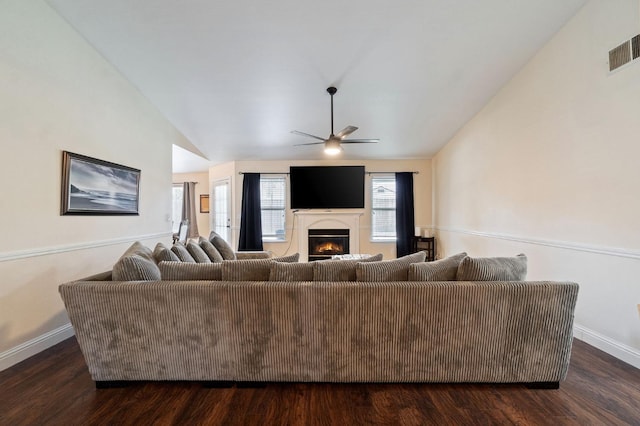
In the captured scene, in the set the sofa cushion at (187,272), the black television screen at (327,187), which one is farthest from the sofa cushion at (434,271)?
the black television screen at (327,187)

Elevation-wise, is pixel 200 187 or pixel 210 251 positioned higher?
pixel 200 187

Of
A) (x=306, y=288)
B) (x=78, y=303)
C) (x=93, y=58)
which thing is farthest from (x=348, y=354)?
(x=93, y=58)

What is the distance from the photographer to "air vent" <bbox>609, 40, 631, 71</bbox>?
2.09 metres

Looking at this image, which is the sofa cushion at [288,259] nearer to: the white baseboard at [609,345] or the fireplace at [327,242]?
the white baseboard at [609,345]

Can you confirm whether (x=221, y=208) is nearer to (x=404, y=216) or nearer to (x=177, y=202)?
(x=177, y=202)

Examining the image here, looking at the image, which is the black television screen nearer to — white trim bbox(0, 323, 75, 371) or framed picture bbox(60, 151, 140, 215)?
framed picture bbox(60, 151, 140, 215)

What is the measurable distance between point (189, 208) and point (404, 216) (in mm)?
Answer: 5569

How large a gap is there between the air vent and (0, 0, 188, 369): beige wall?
4.96 metres

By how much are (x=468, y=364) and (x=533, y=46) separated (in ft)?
11.2

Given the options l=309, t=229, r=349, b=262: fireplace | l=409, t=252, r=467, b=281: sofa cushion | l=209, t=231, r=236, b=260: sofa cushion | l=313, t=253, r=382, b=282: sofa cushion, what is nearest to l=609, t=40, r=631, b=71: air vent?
l=409, t=252, r=467, b=281: sofa cushion

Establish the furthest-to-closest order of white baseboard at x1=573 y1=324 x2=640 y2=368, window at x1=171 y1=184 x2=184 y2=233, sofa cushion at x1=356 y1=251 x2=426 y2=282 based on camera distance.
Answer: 1. window at x1=171 y1=184 x2=184 y2=233
2. white baseboard at x1=573 y1=324 x2=640 y2=368
3. sofa cushion at x1=356 y1=251 x2=426 y2=282

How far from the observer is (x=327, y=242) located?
19.5 ft

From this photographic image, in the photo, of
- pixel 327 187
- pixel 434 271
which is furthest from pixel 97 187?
pixel 327 187

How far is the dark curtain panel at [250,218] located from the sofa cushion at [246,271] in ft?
13.3
